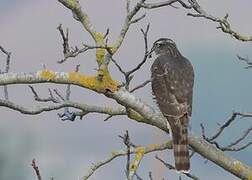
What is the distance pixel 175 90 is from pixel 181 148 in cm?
103

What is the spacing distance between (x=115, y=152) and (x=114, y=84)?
834 millimetres

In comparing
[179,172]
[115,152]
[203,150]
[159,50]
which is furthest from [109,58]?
[159,50]

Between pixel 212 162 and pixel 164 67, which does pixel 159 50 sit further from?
pixel 212 162

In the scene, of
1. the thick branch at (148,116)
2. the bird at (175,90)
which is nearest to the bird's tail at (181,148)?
the bird at (175,90)

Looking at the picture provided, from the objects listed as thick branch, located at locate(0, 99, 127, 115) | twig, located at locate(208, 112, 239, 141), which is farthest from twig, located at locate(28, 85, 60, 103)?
twig, located at locate(208, 112, 239, 141)

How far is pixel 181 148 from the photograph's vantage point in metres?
7.07

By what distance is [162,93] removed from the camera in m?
7.75

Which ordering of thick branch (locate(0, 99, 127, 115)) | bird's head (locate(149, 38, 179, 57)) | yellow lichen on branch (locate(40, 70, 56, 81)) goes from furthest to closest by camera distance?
bird's head (locate(149, 38, 179, 57)) → thick branch (locate(0, 99, 127, 115)) → yellow lichen on branch (locate(40, 70, 56, 81))

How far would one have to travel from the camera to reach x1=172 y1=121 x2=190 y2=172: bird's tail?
22.7 feet

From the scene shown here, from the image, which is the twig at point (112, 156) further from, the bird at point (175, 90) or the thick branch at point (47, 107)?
the thick branch at point (47, 107)

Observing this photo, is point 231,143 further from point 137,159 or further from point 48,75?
point 48,75

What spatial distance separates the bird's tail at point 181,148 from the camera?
22.7 feet

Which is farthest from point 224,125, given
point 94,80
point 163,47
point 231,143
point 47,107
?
point 163,47

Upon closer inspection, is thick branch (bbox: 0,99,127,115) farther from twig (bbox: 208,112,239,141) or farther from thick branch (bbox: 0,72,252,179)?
twig (bbox: 208,112,239,141)
